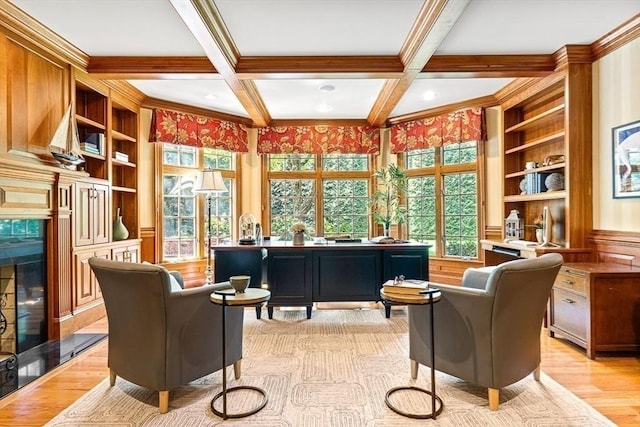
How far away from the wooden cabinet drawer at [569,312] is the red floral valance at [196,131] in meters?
4.63

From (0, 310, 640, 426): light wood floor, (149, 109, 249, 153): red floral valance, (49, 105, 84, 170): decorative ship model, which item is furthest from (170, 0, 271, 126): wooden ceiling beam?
(0, 310, 640, 426): light wood floor

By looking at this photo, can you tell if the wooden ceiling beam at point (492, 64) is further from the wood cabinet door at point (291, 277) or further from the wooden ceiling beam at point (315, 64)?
the wood cabinet door at point (291, 277)

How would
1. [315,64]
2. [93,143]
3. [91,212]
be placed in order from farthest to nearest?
[93,143] → [91,212] → [315,64]

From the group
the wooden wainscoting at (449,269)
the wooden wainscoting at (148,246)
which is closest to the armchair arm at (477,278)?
the wooden wainscoting at (449,269)

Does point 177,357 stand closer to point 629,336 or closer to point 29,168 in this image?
point 29,168

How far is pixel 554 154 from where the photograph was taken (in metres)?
4.16

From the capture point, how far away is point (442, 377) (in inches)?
105

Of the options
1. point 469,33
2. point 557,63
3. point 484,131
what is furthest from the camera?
point 484,131

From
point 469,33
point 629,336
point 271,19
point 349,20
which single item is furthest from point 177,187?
point 629,336

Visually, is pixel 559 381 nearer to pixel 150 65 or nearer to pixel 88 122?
pixel 150 65

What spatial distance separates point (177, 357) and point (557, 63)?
4.21 metres

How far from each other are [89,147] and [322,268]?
2783 mm

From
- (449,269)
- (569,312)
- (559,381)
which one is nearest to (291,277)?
(559,381)

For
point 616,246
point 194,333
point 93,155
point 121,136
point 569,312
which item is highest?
point 121,136
